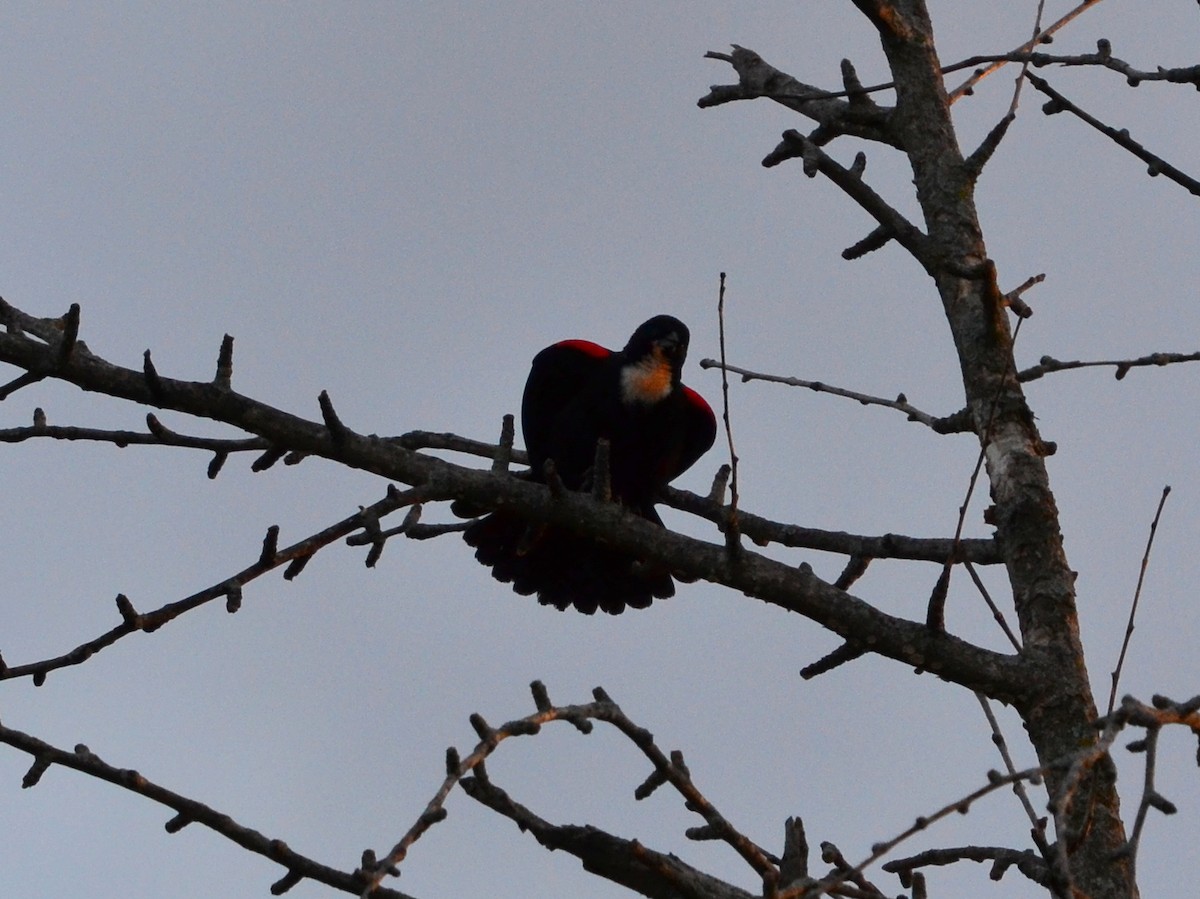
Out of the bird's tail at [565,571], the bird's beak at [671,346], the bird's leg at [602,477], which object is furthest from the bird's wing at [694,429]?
the bird's leg at [602,477]

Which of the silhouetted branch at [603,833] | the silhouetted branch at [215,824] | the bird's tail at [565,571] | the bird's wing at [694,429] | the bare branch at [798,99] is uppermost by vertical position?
the bare branch at [798,99]

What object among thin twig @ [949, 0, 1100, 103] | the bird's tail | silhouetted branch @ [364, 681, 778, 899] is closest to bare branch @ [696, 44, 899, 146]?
thin twig @ [949, 0, 1100, 103]

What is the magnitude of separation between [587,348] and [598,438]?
0.39m

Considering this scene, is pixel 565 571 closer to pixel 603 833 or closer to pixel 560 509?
pixel 560 509

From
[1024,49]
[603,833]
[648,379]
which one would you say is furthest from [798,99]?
[603,833]

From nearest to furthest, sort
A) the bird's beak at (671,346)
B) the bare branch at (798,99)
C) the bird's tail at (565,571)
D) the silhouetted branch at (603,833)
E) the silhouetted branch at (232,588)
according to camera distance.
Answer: the silhouetted branch at (603,833), the silhouetted branch at (232,588), the bare branch at (798,99), the bird's tail at (565,571), the bird's beak at (671,346)

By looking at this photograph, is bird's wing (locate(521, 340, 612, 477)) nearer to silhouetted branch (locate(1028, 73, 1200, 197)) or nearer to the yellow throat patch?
the yellow throat patch

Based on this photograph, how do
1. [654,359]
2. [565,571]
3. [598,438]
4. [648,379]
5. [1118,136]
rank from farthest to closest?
1. [654,359]
2. [648,379]
3. [598,438]
4. [565,571]
5. [1118,136]

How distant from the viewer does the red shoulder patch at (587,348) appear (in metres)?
5.36

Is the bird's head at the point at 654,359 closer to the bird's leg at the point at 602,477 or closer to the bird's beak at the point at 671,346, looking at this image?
the bird's beak at the point at 671,346

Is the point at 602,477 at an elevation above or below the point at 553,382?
below

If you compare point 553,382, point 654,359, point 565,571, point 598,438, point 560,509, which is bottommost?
point 560,509

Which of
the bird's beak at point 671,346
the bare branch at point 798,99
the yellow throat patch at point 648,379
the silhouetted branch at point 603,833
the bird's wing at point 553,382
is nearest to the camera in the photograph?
the silhouetted branch at point 603,833

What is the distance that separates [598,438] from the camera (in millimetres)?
5160
